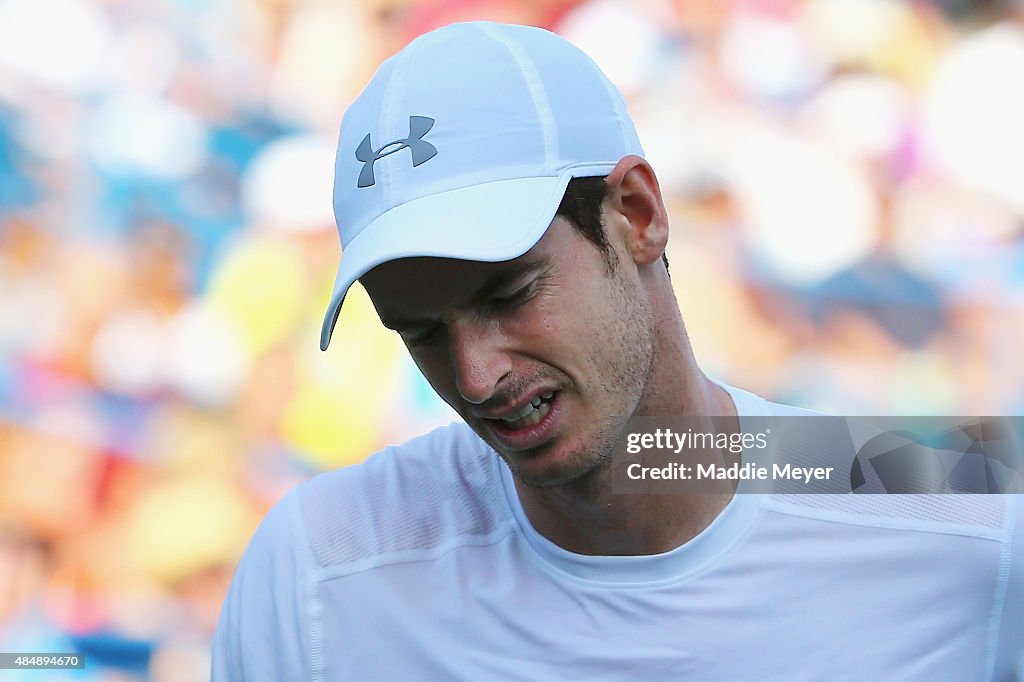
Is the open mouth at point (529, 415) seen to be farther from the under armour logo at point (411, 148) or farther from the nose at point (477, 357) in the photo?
the under armour logo at point (411, 148)

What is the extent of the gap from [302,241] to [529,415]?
5.31 feet

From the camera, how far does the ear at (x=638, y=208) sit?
40.0 inches

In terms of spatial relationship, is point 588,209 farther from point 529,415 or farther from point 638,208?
point 529,415

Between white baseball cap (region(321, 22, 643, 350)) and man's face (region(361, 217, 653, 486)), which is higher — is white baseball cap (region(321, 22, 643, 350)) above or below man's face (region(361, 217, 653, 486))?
above

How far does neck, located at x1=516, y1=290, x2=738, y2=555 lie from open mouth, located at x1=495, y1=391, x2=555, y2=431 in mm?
103

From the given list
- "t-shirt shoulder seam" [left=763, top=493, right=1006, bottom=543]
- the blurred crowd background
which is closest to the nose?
"t-shirt shoulder seam" [left=763, top=493, right=1006, bottom=543]

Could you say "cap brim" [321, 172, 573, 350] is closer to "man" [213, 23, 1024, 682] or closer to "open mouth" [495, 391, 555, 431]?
"man" [213, 23, 1024, 682]

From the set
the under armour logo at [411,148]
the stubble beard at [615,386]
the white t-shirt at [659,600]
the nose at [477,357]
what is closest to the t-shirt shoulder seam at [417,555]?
the white t-shirt at [659,600]

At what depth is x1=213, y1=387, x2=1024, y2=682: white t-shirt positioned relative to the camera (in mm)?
1012

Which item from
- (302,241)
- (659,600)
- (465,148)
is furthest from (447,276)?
(302,241)

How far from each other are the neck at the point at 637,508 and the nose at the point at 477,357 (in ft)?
0.52

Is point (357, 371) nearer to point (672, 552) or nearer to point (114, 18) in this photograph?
point (114, 18)

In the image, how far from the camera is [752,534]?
1060 mm

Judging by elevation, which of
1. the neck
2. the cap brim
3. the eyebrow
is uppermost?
the cap brim
